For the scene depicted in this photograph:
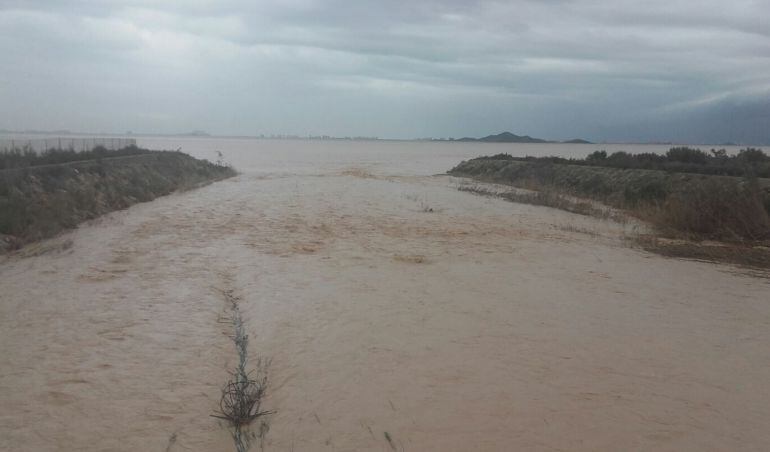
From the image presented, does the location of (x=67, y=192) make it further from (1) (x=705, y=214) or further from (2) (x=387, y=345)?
(1) (x=705, y=214)

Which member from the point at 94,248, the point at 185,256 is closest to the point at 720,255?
the point at 185,256

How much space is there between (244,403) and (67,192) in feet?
50.0

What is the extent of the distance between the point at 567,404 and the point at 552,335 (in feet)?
6.76

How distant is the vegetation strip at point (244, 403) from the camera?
4.85 meters

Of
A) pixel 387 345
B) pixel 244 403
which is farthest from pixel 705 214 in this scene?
pixel 244 403

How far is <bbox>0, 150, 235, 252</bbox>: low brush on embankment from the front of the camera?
13375 mm

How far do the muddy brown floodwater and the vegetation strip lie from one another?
4.1 inches

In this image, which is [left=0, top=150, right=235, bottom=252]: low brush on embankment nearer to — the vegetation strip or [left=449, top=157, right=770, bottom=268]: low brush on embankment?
the vegetation strip

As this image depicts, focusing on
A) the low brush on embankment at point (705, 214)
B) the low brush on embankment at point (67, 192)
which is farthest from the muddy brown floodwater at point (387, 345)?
the low brush on embankment at point (705, 214)

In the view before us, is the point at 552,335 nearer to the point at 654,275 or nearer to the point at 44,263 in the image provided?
the point at 654,275

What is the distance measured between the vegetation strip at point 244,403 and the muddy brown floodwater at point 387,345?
105mm

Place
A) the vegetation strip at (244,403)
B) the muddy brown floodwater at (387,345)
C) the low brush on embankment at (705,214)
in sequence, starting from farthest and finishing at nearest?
1. the low brush on embankment at (705,214)
2. the muddy brown floodwater at (387,345)
3. the vegetation strip at (244,403)

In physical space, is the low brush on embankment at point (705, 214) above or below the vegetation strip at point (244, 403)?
above

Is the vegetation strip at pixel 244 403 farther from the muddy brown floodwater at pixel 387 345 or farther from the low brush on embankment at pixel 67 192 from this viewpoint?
the low brush on embankment at pixel 67 192
